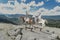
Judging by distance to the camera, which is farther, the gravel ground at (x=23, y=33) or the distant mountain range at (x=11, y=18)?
the distant mountain range at (x=11, y=18)

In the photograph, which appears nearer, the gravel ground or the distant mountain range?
the gravel ground

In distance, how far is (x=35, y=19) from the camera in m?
4.90

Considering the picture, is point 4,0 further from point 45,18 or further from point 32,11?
point 45,18

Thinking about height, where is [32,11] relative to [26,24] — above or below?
above

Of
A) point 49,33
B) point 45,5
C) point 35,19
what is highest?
point 45,5

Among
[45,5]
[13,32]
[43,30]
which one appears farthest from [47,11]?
[13,32]

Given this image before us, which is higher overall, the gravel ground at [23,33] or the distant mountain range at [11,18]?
the distant mountain range at [11,18]

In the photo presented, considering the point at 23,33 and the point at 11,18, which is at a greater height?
the point at 11,18

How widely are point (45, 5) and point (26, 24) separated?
2.22 feet

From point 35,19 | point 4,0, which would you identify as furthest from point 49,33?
point 4,0

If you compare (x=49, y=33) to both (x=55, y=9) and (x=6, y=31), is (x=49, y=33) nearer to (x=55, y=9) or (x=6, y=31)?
(x=55, y=9)

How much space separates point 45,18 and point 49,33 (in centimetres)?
39

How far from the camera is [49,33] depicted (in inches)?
193

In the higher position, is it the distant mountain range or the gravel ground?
the distant mountain range
